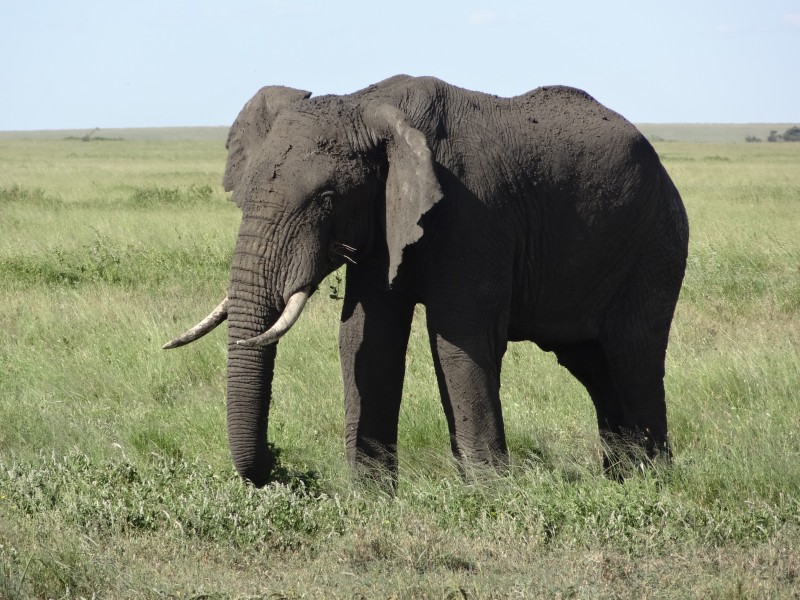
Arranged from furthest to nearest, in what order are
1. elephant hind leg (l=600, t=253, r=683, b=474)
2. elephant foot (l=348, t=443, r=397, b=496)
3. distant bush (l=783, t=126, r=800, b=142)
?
Answer: 1. distant bush (l=783, t=126, r=800, b=142)
2. elephant hind leg (l=600, t=253, r=683, b=474)
3. elephant foot (l=348, t=443, r=397, b=496)

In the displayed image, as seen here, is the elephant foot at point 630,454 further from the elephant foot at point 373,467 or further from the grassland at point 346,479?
the elephant foot at point 373,467

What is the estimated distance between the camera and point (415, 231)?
5562mm

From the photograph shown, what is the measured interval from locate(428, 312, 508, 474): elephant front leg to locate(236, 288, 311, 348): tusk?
2.38 ft

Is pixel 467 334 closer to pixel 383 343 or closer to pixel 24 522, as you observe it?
pixel 383 343

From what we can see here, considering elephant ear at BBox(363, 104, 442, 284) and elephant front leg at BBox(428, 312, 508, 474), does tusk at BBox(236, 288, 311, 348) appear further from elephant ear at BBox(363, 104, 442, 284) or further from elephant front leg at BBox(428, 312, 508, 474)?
elephant front leg at BBox(428, 312, 508, 474)

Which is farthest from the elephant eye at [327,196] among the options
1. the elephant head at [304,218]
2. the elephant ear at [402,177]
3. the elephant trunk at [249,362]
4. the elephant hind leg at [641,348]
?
the elephant hind leg at [641,348]

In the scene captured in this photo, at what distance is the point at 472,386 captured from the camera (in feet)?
19.5

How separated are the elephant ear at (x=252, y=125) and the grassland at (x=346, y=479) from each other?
5.38 feet

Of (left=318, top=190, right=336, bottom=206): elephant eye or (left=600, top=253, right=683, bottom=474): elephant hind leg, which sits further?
(left=600, top=253, right=683, bottom=474): elephant hind leg

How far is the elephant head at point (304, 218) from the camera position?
565 cm

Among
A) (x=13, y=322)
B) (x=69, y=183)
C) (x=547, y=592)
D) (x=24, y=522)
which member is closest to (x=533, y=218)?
(x=547, y=592)

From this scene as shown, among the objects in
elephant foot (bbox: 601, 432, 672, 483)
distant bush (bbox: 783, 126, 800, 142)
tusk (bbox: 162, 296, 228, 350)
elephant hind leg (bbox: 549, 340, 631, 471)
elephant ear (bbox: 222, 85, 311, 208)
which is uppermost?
elephant ear (bbox: 222, 85, 311, 208)

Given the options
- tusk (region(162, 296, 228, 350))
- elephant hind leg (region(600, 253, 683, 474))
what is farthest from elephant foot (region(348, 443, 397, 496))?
elephant hind leg (region(600, 253, 683, 474))

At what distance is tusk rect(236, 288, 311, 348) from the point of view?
17.9 ft
